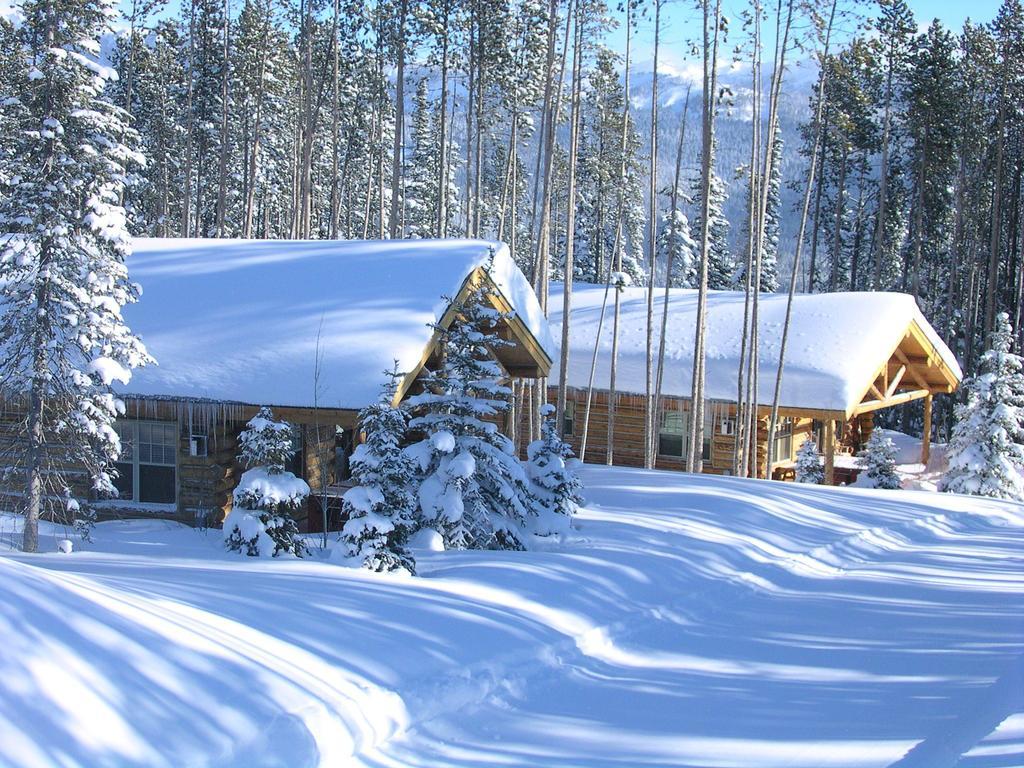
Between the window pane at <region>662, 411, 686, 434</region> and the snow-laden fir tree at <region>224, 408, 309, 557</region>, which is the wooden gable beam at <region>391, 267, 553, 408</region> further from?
the window pane at <region>662, 411, 686, 434</region>

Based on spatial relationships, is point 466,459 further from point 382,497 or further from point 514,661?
point 514,661

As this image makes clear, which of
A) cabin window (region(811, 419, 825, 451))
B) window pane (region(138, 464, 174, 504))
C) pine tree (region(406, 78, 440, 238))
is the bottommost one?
window pane (region(138, 464, 174, 504))

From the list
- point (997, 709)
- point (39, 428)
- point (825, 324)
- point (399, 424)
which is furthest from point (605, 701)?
point (825, 324)

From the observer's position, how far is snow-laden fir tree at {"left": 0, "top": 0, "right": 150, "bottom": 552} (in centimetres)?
1170

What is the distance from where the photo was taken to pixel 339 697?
5.91 meters

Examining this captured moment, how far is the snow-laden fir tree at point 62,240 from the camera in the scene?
460 inches

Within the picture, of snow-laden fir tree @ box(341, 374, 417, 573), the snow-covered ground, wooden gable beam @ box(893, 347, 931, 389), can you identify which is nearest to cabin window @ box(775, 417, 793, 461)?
wooden gable beam @ box(893, 347, 931, 389)

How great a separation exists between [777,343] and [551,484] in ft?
47.6

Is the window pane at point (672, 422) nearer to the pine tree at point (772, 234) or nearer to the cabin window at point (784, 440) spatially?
the cabin window at point (784, 440)

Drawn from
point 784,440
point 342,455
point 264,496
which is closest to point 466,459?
point 264,496

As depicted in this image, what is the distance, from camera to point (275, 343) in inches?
576

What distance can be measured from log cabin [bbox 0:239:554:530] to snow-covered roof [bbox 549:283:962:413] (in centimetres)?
824

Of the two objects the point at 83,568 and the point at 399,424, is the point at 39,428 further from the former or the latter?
the point at 399,424

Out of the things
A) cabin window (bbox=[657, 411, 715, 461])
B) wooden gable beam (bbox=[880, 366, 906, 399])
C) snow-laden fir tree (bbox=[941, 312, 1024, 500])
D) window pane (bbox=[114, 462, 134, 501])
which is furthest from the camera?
wooden gable beam (bbox=[880, 366, 906, 399])
